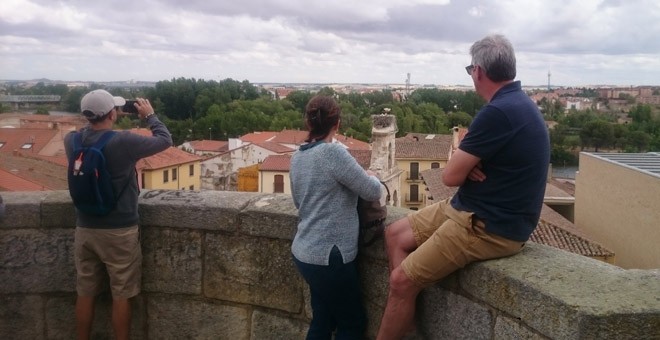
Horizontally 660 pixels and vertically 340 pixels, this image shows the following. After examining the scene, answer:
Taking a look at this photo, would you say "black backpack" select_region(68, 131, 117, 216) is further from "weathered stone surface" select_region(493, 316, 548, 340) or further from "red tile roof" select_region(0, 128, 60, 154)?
"red tile roof" select_region(0, 128, 60, 154)

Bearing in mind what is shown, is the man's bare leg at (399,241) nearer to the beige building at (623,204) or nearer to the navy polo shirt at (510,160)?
the navy polo shirt at (510,160)

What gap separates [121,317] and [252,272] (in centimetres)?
72

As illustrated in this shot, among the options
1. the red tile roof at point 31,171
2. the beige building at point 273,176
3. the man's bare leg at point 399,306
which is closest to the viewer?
the man's bare leg at point 399,306

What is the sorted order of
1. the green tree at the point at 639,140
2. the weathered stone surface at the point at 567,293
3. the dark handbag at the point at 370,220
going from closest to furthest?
the weathered stone surface at the point at 567,293 < the dark handbag at the point at 370,220 < the green tree at the point at 639,140

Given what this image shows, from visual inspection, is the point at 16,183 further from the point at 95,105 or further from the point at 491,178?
the point at 491,178

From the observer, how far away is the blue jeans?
2.62m

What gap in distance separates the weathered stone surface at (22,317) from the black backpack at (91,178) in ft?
3.14

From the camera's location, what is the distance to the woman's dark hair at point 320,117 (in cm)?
263

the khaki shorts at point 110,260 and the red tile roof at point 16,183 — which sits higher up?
the khaki shorts at point 110,260

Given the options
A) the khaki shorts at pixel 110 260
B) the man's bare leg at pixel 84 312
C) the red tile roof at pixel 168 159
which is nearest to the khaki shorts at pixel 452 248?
the khaki shorts at pixel 110 260

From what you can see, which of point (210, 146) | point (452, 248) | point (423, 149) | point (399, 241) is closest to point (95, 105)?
point (399, 241)

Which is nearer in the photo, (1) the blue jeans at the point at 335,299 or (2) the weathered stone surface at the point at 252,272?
(1) the blue jeans at the point at 335,299

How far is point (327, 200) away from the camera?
101 inches

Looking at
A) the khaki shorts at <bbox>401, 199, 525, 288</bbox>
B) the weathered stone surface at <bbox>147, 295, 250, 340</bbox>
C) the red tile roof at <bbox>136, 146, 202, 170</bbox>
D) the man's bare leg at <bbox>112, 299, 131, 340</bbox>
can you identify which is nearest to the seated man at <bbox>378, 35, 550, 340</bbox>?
the khaki shorts at <bbox>401, 199, 525, 288</bbox>
